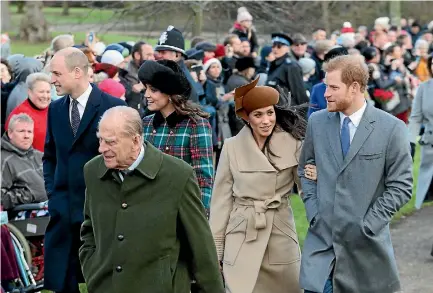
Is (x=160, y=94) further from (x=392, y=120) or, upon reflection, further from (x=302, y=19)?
(x=302, y=19)

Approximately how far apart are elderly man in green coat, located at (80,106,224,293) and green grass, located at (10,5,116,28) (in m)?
15.4

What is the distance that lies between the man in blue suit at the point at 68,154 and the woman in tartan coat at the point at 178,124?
1.12ft

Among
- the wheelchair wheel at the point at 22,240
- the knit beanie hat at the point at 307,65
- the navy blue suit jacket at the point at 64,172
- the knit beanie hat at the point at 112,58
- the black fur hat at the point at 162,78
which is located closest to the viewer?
the navy blue suit jacket at the point at 64,172

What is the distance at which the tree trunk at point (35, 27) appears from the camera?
1310 inches

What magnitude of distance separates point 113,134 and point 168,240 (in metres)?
0.64

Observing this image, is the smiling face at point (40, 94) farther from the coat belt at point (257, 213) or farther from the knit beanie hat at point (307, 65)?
the knit beanie hat at point (307, 65)

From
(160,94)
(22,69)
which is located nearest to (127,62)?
(22,69)

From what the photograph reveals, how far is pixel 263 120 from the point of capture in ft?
24.6

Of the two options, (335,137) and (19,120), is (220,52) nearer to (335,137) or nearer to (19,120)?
(19,120)

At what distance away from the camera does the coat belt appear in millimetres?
7500

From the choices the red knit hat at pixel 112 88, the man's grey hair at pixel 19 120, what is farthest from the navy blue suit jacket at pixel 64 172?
the red knit hat at pixel 112 88

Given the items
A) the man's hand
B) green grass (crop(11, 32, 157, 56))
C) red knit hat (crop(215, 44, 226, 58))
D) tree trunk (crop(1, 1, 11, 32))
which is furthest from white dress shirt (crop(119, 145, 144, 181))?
tree trunk (crop(1, 1, 11, 32))

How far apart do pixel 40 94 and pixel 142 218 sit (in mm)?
5534

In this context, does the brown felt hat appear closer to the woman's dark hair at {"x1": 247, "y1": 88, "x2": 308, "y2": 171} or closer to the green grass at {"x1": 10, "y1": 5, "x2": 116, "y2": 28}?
the woman's dark hair at {"x1": 247, "y1": 88, "x2": 308, "y2": 171}
